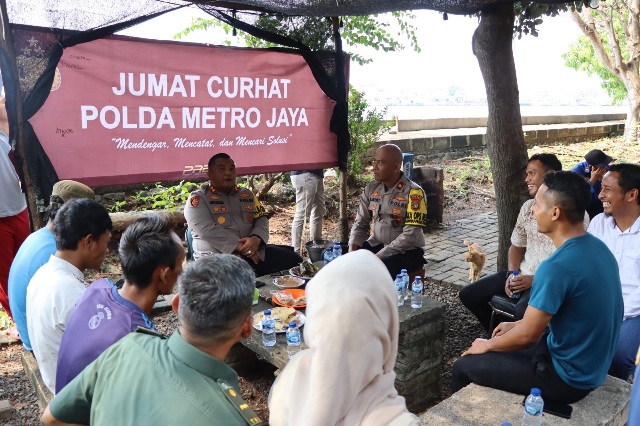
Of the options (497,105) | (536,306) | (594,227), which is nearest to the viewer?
(536,306)

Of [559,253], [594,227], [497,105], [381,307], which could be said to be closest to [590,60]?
[497,105]

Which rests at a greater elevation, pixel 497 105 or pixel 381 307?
pixel 497 105

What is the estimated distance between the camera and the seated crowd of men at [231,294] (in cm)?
132

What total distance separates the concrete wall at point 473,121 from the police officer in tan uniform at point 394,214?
9.47 meters

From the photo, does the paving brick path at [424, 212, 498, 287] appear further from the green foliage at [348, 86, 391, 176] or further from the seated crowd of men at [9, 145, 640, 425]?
the green foliage at [348, 86, 391, 176]

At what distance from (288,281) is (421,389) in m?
1.24

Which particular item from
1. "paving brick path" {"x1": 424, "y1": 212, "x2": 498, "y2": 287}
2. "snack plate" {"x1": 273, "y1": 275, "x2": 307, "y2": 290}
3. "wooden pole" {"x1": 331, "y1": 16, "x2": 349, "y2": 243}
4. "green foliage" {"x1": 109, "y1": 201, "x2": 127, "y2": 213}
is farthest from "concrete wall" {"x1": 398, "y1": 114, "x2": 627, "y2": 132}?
"snack plate" {"x1": 273, "y1": 275, "x2": 307, "y2": 290}

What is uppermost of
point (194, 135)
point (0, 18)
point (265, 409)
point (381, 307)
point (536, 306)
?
point (0, 18)

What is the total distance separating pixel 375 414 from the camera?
1.26 m

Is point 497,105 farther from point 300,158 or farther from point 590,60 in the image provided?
point 590,60

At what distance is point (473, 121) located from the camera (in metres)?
16.4

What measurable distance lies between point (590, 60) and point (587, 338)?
18.3 metres

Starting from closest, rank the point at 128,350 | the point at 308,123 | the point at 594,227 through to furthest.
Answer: the point at 128,350 < the point at 594,227 < the point at 308,123

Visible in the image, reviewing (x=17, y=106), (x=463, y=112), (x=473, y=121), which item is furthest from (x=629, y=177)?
(x=463, y=112)
